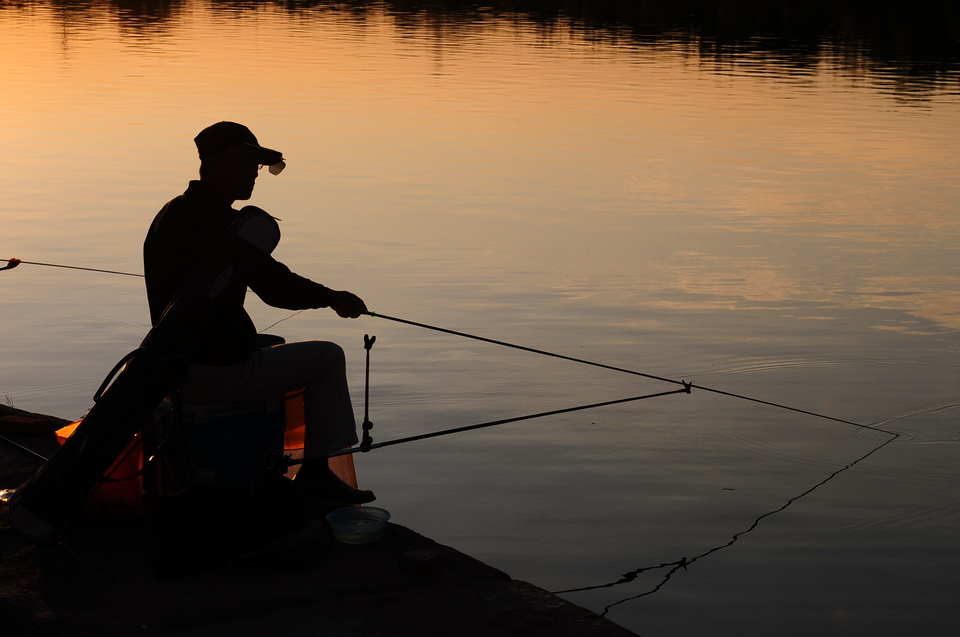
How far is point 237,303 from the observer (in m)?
4.65

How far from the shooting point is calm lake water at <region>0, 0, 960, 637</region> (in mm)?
5758

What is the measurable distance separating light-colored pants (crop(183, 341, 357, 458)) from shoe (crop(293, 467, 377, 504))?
10cm

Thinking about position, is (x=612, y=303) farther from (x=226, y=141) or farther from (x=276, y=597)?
(x=276, y=597)

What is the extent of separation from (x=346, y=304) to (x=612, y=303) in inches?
205

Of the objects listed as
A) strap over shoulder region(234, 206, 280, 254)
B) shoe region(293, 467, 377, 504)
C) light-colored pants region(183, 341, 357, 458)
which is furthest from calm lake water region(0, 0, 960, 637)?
strap over shoulder region(234, 206, 280, 254)

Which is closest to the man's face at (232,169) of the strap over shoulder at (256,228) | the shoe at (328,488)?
the strap over shoulder at (256,228)

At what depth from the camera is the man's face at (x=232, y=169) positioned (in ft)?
15.5

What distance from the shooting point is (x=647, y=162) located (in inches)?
651

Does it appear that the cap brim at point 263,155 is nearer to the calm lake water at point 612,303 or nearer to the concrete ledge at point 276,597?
the concrete ledge at point 276,597

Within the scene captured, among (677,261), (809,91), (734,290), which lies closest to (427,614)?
(734,290)

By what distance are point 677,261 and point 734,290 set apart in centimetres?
106

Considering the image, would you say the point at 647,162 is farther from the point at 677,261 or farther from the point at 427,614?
the point at 427,614

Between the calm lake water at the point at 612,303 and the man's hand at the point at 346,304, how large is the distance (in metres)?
1.25

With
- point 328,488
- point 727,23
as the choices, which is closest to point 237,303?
point 328,488
